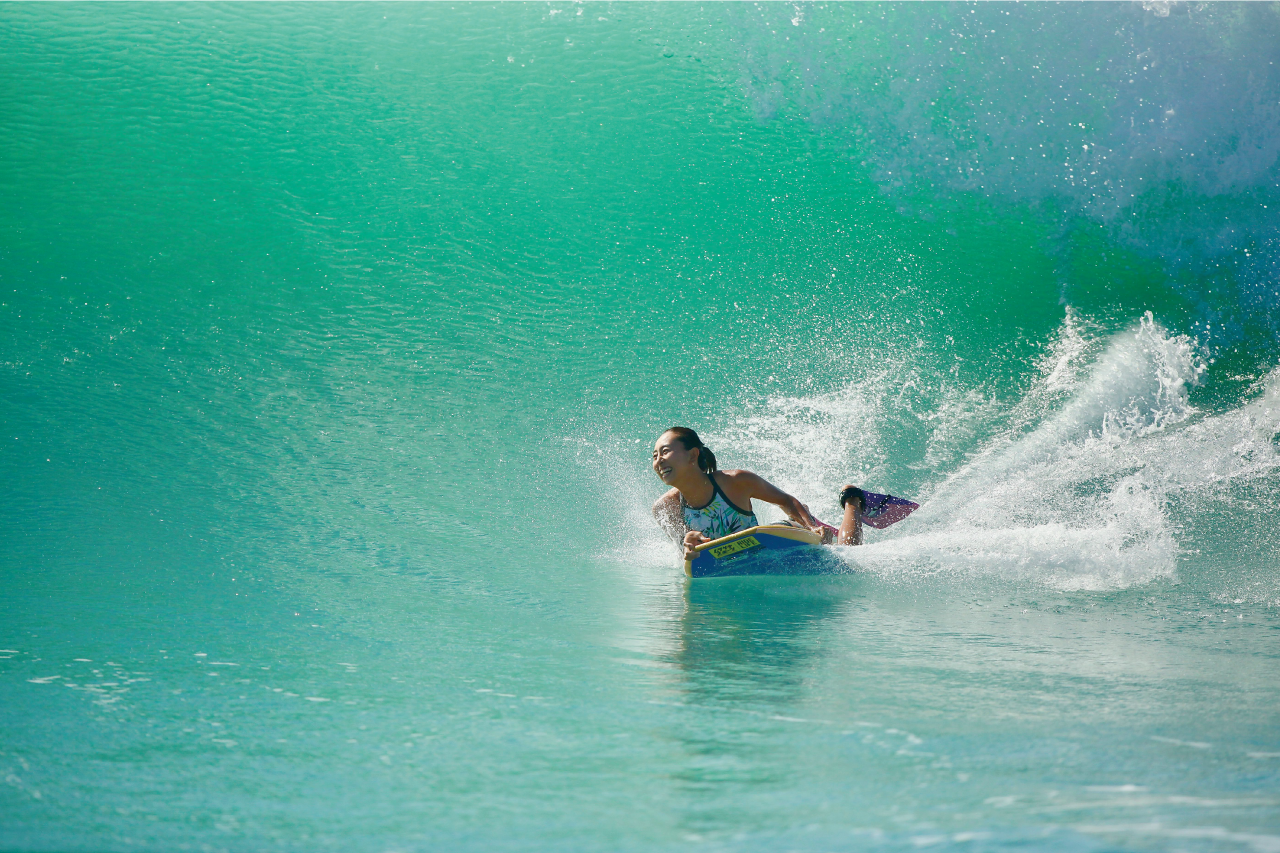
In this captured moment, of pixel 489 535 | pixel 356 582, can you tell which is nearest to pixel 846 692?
pixel 356 582

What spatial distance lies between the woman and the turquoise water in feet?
1.40

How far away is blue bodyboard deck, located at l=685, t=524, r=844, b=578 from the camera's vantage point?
4.19 metres

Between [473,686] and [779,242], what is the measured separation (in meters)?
6.65

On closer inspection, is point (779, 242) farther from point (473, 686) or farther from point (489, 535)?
point (473, 686)

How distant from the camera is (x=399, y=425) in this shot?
6219 millimetres

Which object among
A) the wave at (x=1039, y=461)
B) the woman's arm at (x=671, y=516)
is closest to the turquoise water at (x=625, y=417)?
the wave at (x=1039, y=461)

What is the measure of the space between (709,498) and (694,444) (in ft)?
0.95

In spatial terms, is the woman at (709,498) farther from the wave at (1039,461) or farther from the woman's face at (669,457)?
the wave at (1039,461)

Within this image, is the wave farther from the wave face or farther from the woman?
the wave face

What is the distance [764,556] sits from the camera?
13.9ft

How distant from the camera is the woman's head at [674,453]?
15.1 feet

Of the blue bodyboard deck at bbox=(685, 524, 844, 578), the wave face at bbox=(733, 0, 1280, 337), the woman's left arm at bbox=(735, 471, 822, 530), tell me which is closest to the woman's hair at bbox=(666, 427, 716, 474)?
the woman's left arm at bbox=(735, 471, 822, 530)

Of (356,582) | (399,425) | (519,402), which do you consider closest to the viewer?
(356,582)

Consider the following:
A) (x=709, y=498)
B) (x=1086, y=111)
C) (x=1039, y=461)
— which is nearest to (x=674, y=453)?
(x=709, y=498)
